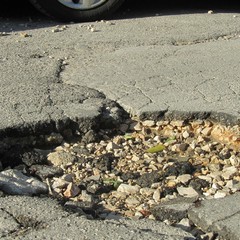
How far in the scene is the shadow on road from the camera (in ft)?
19.9

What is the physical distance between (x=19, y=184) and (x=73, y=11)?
2.97 meters

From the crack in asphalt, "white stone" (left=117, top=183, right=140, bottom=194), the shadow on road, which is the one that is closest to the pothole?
"white stone" (left=117, top=183, right=140, bottom=194)

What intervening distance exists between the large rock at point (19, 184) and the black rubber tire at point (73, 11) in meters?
2.78

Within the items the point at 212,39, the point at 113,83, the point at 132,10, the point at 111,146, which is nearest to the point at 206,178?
the point at 111,146

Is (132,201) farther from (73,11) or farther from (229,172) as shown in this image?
(73,11)

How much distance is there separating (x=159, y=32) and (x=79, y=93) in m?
1.59

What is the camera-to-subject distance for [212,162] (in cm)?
369

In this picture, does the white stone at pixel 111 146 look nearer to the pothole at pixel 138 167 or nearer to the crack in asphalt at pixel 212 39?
the pothole at pixel 138 167

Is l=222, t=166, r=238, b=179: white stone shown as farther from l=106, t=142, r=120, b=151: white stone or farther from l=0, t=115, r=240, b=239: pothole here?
l=106, t=142, r=120, b=151: white stone

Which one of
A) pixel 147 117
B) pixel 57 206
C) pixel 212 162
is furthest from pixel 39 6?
pixel 57 206

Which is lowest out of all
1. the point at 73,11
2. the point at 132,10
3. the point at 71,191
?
the point at 132,10

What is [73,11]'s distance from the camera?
19.7ft

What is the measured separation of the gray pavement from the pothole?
9cm

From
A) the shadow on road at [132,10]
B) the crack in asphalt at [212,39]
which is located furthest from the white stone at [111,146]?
the shadow on road at [132,10]
